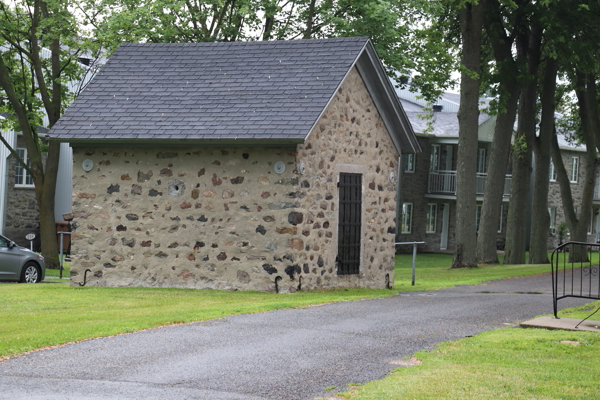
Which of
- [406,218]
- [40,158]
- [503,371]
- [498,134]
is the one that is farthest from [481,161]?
[503,371]

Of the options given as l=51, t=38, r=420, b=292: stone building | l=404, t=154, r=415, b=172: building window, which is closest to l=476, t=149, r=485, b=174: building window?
l=404, t=154, r=415, b=172: building window

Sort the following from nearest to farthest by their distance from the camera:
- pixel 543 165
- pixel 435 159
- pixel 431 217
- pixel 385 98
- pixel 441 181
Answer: pixel 385 98 → pixel 543 165 → pixel 441 181 → pixel 435 159 → pixel 431 217

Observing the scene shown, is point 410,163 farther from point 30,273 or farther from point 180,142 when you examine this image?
point 180,142

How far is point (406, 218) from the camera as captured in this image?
146 feet

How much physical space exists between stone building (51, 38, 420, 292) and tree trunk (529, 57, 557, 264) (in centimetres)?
1446

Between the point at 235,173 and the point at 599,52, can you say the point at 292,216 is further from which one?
the point at 599,52

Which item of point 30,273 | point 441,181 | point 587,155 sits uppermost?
point 587,155

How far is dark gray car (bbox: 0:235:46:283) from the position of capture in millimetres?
20766

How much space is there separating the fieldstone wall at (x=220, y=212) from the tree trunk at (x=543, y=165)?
15354 mm

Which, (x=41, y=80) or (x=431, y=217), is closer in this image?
(x=41, y=80)

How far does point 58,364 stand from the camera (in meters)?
8.71

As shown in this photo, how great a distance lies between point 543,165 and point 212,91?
1750cm

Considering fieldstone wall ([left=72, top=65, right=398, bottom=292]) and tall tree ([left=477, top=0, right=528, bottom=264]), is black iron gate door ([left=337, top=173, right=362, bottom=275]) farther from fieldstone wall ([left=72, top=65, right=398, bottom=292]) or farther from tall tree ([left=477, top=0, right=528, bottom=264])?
tall tree ([left=477, top=0, right=528, bottom=264])

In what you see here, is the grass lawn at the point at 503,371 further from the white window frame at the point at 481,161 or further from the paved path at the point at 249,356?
the white window frame at the point at 481,161
